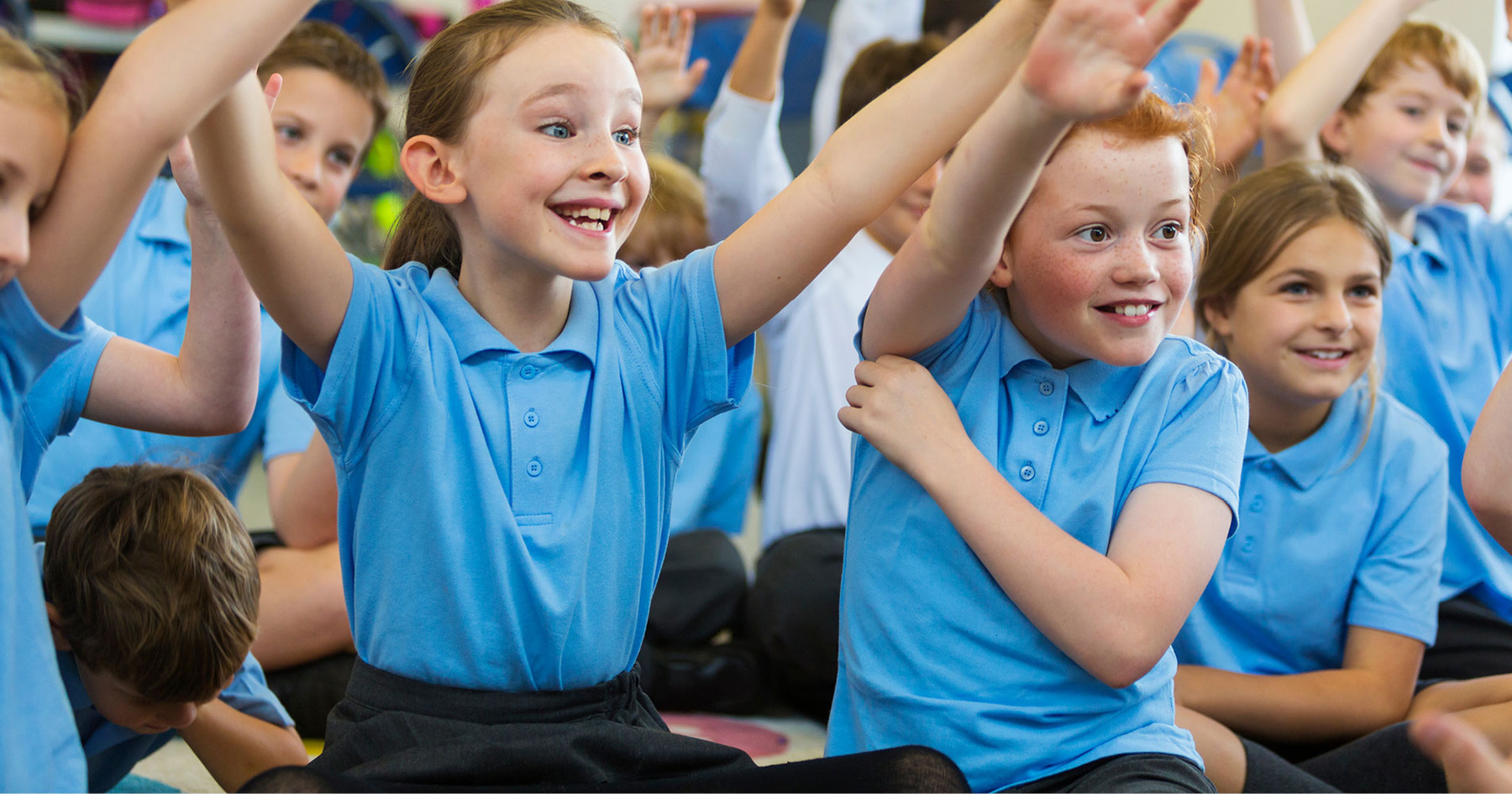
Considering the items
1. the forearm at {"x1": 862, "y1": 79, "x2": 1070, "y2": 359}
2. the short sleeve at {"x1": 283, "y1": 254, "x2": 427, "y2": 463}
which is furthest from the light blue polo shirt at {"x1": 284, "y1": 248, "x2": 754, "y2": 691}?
the forearm at {"x1": 862, "y1": 79, "x2": 1070, "y2": 359}

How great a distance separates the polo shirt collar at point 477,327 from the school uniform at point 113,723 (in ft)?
1.12

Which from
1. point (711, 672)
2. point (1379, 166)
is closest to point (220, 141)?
point (711, 672)

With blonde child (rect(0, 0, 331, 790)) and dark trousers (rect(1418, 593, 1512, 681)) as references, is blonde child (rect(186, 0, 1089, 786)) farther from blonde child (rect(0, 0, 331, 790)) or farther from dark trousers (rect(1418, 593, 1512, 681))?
dark trousers (rect(1418, 593, 1512, 681))

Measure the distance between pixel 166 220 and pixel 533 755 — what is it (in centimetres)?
99

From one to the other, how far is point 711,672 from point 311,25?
954mm

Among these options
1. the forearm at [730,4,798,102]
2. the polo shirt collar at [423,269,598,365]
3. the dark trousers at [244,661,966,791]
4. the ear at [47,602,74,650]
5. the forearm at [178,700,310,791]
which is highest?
the forearm at [730,4,798,102]

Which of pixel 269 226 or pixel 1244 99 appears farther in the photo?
pixel 1244 99

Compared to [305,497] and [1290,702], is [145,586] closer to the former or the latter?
[305,497]

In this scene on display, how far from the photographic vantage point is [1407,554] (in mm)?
1227

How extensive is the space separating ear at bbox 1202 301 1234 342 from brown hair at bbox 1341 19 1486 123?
0.59 m

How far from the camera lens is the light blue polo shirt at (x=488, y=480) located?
2.82 ft

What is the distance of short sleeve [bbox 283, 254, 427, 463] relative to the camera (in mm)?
841

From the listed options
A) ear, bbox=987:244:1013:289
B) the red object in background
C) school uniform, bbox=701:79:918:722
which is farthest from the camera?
the red object in background

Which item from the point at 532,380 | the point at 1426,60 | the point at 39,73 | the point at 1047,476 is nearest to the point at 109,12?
the point at 39,73
